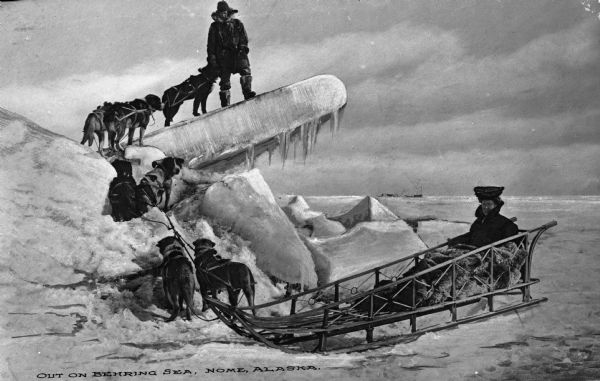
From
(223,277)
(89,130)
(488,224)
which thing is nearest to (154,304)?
(223,277)

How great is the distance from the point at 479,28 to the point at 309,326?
240cm

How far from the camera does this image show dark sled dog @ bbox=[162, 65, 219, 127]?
574 centimetres

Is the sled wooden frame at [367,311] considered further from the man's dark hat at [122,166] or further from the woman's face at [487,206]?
the man's dark hat at [122,166]

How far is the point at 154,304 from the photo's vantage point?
17.6 ft

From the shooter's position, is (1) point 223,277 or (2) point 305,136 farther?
(2) point 305,136

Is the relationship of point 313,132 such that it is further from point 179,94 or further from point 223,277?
point 223,277

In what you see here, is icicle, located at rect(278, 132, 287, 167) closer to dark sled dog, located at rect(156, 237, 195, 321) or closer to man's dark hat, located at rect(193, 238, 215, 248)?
man's dark hat, located at rect(193, 238, 215, 248)

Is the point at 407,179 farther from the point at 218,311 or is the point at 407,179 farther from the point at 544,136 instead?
the point at 218,311

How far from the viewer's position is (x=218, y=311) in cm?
520

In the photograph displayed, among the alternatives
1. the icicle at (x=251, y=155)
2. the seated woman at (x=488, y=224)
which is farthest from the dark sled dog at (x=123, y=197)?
the seated woman at (x=488, y=224)

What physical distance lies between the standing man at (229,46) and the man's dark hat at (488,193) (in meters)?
1.75

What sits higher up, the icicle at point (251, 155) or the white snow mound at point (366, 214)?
the icicle at point (251, 155)

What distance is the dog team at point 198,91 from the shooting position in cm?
570

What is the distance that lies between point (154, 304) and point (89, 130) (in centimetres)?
135
